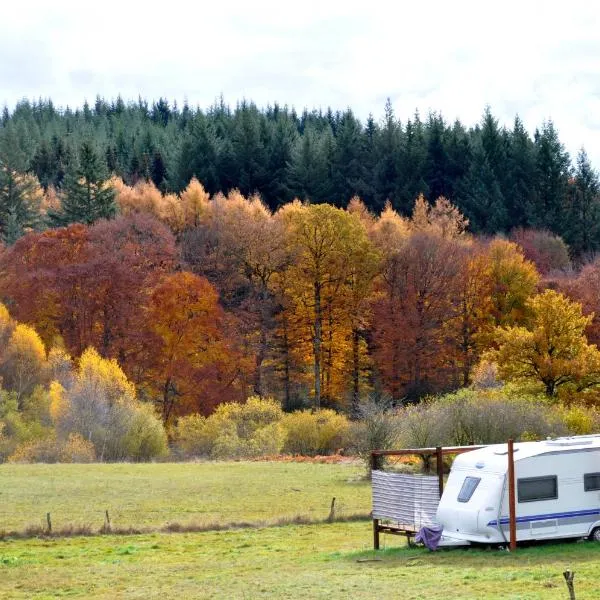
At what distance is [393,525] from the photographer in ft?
94.6

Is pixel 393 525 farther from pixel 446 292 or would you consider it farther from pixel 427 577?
pixel 446 292

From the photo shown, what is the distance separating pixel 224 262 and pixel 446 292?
62.2ft

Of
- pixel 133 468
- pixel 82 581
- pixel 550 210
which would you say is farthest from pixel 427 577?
pixel 550 210

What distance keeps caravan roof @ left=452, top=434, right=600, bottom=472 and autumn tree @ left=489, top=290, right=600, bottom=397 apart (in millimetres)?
26341

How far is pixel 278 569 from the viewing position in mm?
26453

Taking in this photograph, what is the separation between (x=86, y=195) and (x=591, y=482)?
81353 mm

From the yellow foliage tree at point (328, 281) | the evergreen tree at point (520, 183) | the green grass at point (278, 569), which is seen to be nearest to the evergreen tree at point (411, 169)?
the evergreen tree at point (520, 183)

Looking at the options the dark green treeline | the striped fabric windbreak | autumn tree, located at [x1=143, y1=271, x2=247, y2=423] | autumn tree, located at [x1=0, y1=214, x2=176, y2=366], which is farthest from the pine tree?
the striped fabric windbreak

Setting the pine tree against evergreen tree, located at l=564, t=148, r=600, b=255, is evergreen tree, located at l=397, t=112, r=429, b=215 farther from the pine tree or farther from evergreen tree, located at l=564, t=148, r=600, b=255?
the pine tree

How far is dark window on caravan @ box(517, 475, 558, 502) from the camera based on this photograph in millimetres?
26500

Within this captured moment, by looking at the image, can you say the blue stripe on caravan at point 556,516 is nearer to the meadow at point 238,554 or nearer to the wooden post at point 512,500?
the wooden post at point 512,500

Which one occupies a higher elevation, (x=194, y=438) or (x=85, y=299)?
(x=85, y=299)

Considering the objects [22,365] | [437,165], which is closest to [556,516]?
[22,365]

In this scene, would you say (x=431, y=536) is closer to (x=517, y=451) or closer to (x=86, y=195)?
(x=517, y=451)
